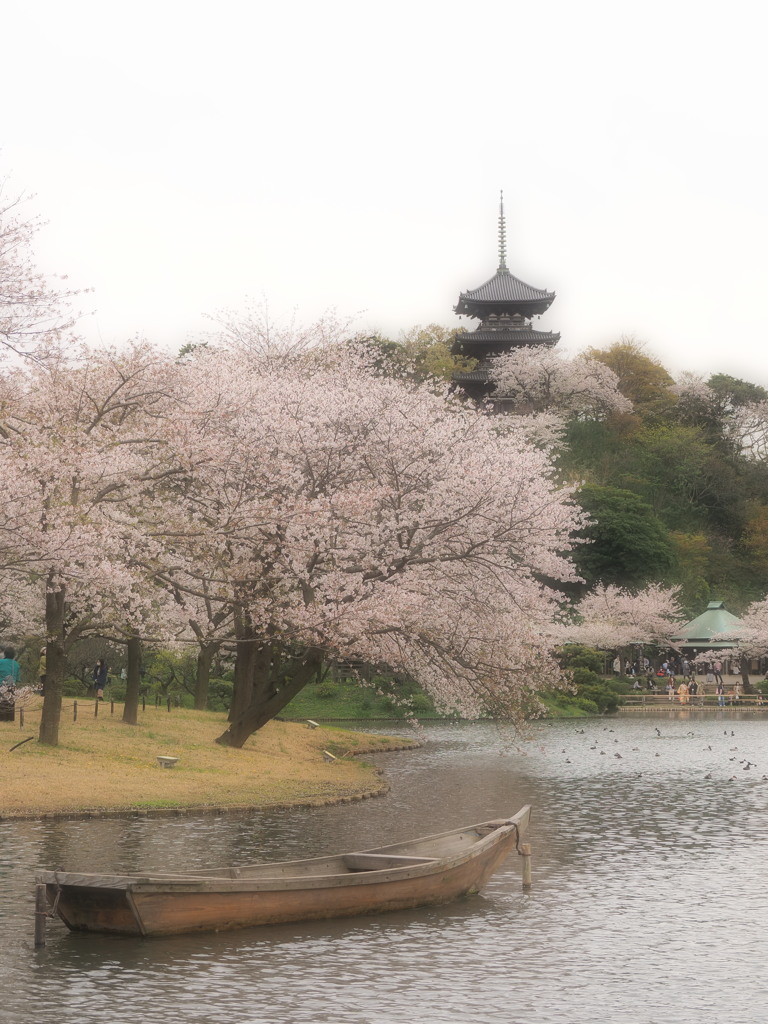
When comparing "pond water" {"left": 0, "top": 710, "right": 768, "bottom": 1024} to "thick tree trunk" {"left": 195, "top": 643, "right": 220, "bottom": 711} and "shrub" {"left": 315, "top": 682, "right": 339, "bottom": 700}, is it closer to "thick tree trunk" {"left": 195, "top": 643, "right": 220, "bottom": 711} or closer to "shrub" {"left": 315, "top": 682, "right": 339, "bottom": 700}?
"thick tree trunk" {"left": 195, "top": 643, "right": 220, "bottom": 711}

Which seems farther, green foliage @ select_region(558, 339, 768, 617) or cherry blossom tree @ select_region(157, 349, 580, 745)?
green foliage @ select_region(558, 339, 768, 617)

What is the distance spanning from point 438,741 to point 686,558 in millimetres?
51159

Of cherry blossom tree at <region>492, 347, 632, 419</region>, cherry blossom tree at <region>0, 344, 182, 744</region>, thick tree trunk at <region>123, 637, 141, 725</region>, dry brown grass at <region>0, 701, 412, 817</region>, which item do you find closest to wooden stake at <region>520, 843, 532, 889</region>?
dry brown grass at <region>0, 701, 412, 817</region>

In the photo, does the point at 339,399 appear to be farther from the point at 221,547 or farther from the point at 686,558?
the point at 686,558

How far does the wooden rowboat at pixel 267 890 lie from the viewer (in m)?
13.7

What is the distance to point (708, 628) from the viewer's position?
8181cm

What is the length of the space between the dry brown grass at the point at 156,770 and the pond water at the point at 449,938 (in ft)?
4.04

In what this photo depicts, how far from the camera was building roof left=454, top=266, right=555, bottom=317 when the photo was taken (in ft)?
323

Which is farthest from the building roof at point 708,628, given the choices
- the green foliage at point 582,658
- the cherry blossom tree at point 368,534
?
the cherry blossom tree at point 368,534

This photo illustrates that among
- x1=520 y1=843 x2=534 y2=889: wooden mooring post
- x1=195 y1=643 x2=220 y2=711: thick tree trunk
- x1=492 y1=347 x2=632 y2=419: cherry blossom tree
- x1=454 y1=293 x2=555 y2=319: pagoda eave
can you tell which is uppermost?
x1=454 y1=293 x2=555 y2=319: pagoda eave

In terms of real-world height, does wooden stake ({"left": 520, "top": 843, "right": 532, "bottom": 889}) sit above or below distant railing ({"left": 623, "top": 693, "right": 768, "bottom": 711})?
below

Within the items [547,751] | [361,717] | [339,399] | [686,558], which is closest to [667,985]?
[339,399]

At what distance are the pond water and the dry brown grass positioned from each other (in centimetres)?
123

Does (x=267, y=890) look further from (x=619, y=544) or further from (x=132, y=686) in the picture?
(x=619, y=544)
